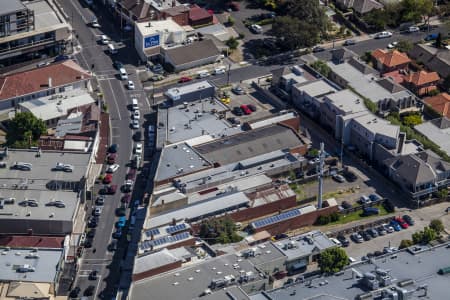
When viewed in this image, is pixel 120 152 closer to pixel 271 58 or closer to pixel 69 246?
pixel 69 246

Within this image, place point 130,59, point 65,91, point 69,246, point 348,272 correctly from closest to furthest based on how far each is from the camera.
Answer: point 348,272, point 69,246, point 65,91, point 130,59

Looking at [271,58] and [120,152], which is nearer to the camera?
[120,152]

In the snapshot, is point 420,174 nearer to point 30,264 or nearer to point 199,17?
point 30,264

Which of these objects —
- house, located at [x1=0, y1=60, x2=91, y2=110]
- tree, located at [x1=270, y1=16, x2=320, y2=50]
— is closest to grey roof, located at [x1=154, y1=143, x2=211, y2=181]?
house, located at [x1=0, y1=60, x2=91, y2=110]

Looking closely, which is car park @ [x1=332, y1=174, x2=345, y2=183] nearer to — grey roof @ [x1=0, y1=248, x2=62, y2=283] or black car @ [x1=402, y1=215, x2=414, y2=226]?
black car @ [x1=402, y1=215, x2=414, y2=226]

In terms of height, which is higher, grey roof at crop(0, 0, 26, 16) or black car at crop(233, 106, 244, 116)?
grey roof at crop(0, 0, 26, 16)

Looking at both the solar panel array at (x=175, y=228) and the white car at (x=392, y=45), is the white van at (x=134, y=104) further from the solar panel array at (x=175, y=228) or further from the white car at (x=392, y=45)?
the white car at (x=392, y=45)

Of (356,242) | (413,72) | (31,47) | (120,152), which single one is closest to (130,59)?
(31,47)
